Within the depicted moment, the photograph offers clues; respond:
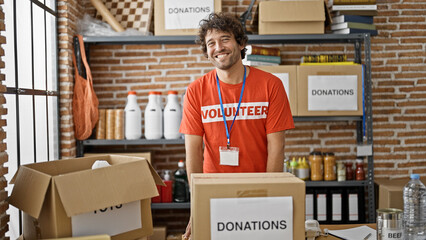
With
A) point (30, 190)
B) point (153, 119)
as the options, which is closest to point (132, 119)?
point (153, 119)

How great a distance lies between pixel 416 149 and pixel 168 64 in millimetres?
2188

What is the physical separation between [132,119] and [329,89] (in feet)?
4.86

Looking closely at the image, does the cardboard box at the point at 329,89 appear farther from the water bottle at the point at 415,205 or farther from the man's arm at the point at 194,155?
the man's arm at the point at 194,155

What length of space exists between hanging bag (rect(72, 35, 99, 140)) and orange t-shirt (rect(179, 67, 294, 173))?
1.39 metres

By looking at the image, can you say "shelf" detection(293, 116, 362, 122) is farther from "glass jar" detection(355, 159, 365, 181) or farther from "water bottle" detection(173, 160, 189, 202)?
"water bottle" detection(173, 160, 189, 202)

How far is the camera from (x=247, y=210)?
1.24 metres

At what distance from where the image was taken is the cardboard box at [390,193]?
3082 mm

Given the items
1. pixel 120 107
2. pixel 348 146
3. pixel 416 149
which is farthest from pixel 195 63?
pixel 416 149

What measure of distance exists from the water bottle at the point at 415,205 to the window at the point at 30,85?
1.97m

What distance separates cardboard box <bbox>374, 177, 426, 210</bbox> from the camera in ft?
10.1

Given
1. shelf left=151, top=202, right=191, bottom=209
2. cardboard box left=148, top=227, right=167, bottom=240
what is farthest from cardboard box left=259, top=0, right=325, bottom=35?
cardboard box left=148, top=227, right=167, bottom=240

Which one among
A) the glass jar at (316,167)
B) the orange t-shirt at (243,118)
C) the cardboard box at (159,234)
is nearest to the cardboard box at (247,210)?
the orange t-shirt at (243,118)

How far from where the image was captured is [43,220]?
4.67 ft

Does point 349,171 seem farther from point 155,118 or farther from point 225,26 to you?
point 225,26
